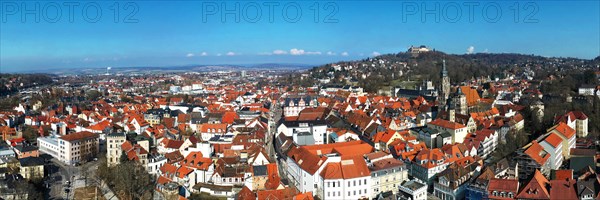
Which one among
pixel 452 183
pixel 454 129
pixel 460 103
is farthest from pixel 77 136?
pixel 460 103

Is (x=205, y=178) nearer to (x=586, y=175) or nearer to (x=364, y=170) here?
(x=364, y=170)

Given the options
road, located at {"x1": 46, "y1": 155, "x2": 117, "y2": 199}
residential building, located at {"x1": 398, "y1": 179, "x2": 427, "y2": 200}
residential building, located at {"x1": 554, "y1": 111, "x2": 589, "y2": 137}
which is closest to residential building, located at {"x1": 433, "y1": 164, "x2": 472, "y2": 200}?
residential building, located at {"x1": 398, "y1": 179, "x2": 427, "y2": 200}

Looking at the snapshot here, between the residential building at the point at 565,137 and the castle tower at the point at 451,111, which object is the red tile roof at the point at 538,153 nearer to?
the residential building at the point at 565,137

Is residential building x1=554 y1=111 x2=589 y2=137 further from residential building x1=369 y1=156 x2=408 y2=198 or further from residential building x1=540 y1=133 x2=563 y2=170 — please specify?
residential building x1=369 y1=156 x2=408 y2=198

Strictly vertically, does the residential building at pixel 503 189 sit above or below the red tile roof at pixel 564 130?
below

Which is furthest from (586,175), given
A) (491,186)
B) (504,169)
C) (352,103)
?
(352,103)

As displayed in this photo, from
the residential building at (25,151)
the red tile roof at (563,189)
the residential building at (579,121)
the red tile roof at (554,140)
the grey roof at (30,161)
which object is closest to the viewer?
the red tile roof at (563,189)

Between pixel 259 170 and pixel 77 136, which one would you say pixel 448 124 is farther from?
pixel 77 136

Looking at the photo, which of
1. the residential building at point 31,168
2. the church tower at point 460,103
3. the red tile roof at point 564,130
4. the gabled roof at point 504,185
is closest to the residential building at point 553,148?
the red tile roof at point 564,130

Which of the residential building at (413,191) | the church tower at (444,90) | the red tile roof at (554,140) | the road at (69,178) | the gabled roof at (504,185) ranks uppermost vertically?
the church tower at (444,90)

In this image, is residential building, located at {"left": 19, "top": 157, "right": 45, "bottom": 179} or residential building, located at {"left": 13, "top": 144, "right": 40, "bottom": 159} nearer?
residential building, located at {"left": 19, "top": 157, "right": 45, "bottom": 179}

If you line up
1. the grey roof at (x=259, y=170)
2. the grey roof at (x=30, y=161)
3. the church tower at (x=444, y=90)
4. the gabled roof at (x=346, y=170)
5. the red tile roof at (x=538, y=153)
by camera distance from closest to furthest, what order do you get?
the gabled roof at (x=346, y=170) < the grey roof at (x=259, y=170) < the red tile roof at (x=538, y=153) < the grey roof at (x=30, y=161) < the church tower at (x=444, y=90)
